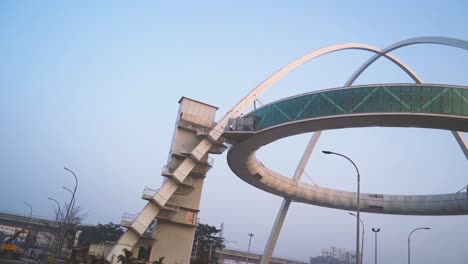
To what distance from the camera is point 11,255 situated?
5209cm

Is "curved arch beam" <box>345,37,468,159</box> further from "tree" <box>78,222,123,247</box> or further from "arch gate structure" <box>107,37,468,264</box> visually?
"tree" <box>78,222,123,247</box>

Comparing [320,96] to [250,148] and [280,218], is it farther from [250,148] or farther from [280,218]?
[280,218]

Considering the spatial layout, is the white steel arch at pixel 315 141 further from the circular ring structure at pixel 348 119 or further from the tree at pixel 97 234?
the tree at pixel 97 234

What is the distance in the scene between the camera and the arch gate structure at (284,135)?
32562 millimetres

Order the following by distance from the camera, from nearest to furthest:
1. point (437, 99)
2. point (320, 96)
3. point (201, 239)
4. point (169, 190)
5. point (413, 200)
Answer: point (437, 99) → point (320, 96) → point (169, 190) → point (413, 200) → point (201, 239)

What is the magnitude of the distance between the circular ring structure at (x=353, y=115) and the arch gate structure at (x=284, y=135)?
8cm

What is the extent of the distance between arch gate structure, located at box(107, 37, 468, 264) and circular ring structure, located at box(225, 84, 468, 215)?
3.0 inches

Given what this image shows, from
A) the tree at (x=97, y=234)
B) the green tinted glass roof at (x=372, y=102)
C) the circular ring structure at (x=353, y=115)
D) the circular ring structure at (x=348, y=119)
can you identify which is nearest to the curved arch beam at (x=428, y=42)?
the circular ring structure at (x=348, y=119)

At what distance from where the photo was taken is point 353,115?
33781 millimetres

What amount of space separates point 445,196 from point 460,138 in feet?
24.9

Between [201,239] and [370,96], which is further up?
[370,96]

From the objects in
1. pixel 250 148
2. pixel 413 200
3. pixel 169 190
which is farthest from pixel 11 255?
pixel 413 200

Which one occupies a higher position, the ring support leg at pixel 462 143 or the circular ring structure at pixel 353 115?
the ring support leg at pixel 462 143

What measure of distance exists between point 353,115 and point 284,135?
8056 mm
